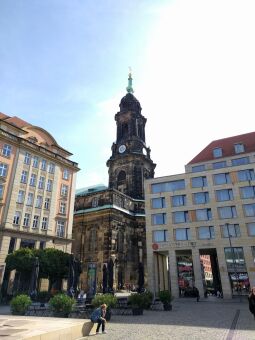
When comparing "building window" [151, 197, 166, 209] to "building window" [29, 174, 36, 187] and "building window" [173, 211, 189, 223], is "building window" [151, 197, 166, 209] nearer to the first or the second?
"building window" [173, 211, 189, 223]

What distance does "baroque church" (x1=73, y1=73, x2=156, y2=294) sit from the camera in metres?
51.4

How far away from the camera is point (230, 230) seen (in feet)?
Result: 129

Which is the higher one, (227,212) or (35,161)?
(35,161)

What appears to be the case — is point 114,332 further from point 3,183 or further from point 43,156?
point 43,156

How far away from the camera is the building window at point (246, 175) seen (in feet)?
134

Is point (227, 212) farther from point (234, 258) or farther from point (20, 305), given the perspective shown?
point (20, 305)

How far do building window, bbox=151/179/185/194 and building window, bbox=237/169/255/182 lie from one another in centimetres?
882

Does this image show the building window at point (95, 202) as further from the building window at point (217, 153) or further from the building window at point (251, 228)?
the building window at point (251, 228)

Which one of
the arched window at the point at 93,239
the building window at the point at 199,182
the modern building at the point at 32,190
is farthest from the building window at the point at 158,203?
the arched window at the point at 93,239

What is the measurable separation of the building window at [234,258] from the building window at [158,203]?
11985 mm

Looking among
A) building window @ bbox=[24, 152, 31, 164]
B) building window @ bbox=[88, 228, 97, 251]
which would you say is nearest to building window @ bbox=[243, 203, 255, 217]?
building window @ bbox=[88, 228, 97, 251]

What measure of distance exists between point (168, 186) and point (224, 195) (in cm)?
915

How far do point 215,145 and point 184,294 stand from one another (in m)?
26.2

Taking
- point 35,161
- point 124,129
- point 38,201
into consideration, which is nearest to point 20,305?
point 38,201
